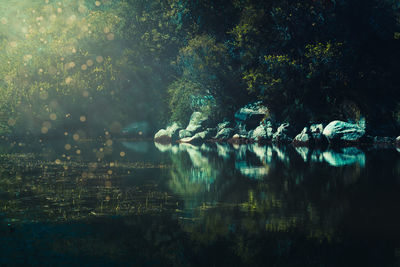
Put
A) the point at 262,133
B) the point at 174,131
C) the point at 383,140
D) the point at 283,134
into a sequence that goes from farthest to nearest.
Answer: the point at 174,131 < the point at 262,133 < the point at 283,134 < the point at 383,140

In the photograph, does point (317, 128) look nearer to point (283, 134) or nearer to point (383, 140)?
point (283, 134)

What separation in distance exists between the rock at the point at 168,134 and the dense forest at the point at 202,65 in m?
2.16

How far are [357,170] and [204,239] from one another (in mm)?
11800

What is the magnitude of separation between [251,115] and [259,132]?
3.18 meters

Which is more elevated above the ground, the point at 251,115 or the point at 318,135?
the point at 251,115

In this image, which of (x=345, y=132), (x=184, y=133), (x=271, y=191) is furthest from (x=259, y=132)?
(x=271, y=191)

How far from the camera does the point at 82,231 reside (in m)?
8.41

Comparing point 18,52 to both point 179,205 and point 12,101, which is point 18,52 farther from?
point 179,205

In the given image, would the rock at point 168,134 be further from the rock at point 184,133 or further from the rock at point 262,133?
the rock at point 262,133

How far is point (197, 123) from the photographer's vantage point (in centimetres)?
5153

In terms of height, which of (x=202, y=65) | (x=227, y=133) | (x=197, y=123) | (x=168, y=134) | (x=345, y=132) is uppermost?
(x=202, y=65)

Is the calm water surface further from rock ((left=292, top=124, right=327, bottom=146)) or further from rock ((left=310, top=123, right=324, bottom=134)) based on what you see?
rock ((left=310, top=123, right=324, bottom=134))

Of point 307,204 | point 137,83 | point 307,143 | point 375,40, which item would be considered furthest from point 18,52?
point 307,204

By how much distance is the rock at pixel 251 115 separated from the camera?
46406 mm
